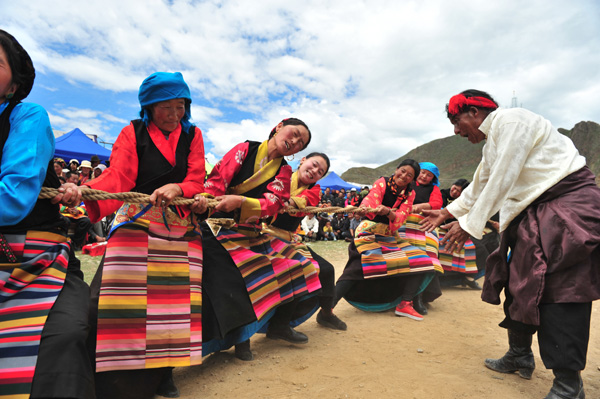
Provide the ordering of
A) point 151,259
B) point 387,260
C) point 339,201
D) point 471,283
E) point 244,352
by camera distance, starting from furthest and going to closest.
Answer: point 339,201 → point 471,283 → point 387,260 → point 244,352 → point 151,259

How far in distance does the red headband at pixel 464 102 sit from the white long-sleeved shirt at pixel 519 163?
0.18 m

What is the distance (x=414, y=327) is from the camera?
4164mm

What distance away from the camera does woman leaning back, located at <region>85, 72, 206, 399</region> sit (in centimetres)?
210

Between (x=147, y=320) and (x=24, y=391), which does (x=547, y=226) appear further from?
(x=24, y=391)

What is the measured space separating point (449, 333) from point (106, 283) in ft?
11.3

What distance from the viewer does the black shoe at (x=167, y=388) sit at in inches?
93.7

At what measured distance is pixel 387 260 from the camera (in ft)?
14.7

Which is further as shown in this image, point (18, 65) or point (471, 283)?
point (471, 283)

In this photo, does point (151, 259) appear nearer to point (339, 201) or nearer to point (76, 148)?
point (76, 148)

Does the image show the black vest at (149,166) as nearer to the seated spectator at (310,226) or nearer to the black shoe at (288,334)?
the black shoe at (288,334)

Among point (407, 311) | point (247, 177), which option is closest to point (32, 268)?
point (247, 177)

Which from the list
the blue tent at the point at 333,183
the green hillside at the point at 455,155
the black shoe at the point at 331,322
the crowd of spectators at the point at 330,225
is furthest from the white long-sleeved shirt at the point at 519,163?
the green hillside at the point at 455,155

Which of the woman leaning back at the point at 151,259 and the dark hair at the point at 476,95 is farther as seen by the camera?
the dark hair at the point at 476,95

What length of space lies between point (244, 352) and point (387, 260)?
2.15 metres
